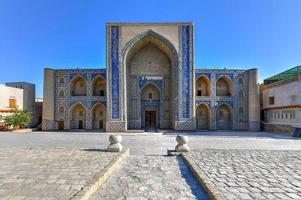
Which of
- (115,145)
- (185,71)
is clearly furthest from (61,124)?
(115,145)

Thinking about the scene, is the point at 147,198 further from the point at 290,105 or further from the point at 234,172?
the point at 290,105

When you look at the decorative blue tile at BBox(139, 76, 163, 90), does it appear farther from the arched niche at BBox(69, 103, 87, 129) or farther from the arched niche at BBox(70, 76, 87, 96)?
the arched niche at BBox(69, 103, 87, 129)

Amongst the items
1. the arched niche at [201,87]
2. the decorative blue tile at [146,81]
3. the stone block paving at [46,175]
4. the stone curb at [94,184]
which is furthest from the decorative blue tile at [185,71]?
the stone curb at [94,184]

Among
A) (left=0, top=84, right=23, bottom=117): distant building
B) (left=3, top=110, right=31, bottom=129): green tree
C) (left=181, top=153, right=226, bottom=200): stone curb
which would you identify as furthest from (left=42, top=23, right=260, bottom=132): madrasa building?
(left=181, top=153, right=226, bottom=200): stone curb

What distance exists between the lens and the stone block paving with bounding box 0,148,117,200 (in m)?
3.49

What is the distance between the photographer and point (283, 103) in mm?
17250

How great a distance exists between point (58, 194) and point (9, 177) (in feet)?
5.76

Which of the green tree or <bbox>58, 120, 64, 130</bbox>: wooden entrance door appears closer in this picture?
the green tree

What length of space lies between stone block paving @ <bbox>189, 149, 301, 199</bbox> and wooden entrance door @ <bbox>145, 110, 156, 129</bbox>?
1468cm

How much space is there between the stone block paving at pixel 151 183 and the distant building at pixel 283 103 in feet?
47.6

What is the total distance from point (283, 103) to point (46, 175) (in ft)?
61.9

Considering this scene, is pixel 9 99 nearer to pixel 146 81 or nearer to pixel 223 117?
pixel 146 81

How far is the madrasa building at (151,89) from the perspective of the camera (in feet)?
62.0

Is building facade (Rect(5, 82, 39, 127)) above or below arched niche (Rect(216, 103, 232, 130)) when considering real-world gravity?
above
